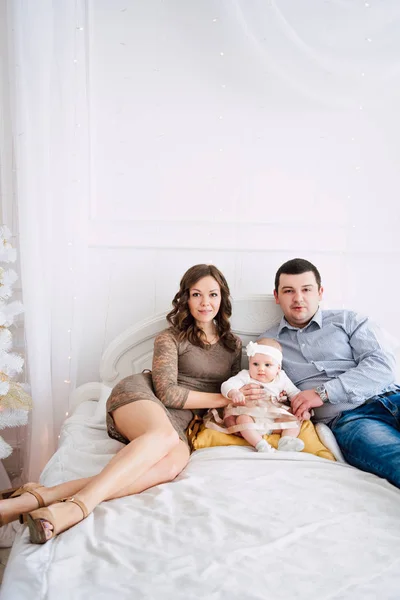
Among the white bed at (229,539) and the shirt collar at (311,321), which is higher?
the shirt collar at (311,321)

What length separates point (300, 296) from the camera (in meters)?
2.38

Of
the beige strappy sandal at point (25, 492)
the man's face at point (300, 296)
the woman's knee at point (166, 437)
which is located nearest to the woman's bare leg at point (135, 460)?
the woman's knee at point (166, 437)

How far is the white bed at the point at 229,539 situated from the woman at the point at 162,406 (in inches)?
2.1

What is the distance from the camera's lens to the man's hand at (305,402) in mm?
2121

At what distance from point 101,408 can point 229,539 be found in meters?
1.08

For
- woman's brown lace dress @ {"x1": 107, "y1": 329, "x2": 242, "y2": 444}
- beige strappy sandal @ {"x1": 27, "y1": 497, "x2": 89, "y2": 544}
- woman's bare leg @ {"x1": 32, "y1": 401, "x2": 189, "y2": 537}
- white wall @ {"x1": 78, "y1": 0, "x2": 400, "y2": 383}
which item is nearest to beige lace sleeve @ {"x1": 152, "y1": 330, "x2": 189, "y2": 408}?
woman's brown lace dress @ {"x1": 107, "y1": 329, "x2": 242, "y2": 444}

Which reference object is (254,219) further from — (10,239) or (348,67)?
(10,239)

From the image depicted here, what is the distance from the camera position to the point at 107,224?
2693mm

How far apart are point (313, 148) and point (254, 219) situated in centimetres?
47

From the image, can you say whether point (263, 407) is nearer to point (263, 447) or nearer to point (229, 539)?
point (263, 447)

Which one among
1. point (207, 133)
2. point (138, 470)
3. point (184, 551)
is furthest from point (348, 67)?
point (184, 551)

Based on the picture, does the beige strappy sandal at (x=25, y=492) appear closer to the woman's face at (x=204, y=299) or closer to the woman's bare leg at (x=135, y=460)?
the woman's bare leg at (x=135, y=460)

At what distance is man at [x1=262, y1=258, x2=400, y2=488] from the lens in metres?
1.97

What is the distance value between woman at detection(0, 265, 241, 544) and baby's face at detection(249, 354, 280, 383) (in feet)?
0.50
